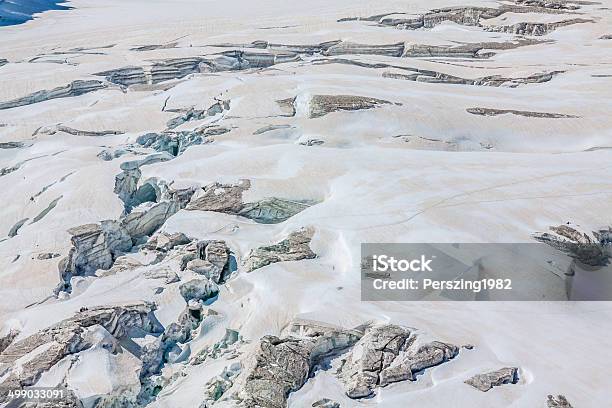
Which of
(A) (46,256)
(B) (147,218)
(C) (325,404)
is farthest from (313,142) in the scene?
(C) (325,404)

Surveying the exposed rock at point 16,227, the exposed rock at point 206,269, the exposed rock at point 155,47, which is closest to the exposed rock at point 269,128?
the exposed rock at point 206,269

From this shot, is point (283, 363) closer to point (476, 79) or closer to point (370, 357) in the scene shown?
point (370, 357)

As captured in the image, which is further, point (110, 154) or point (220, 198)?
point (110, 154)

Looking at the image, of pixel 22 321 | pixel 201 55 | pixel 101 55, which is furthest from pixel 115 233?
pixel 101 55

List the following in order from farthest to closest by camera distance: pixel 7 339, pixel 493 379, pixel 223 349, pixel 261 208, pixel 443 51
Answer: pixel 443 51
pixel 261 208
pixel 7 339
pixel 223 349
pixel 493 379

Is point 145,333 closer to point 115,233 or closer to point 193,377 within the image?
point 193,377

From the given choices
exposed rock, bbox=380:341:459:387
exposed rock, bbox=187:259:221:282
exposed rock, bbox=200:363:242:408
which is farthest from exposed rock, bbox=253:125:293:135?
exposed rock, bbox=380:341:459:387

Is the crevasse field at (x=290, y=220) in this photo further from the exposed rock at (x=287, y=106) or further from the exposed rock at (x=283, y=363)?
the exposed rock at (x=287, y=106)
